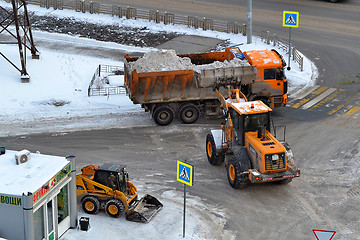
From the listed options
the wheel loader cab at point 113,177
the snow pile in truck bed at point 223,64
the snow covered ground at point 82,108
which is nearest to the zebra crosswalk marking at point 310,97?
the snow covered ground at point 82,108

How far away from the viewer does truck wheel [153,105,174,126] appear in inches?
1129

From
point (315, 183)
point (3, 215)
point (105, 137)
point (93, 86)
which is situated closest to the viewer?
point (3, 215)

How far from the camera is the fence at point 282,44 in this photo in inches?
1435

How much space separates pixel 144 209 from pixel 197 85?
8.54 metres

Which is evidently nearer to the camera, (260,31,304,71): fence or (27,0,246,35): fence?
(260,31,304,71): fence

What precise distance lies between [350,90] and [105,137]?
1384 centimetres

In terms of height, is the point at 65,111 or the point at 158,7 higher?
the point at 158,7

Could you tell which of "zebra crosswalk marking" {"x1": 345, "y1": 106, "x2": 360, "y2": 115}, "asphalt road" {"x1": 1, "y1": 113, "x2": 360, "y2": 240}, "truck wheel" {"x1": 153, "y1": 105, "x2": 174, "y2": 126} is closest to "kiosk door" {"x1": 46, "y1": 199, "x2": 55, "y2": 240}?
"asphalt road" {"x1": 1, "y1": 113, "x2": 360, "y2": 240}

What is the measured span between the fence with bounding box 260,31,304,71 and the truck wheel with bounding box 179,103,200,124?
964cm

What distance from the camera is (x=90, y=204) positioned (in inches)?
816

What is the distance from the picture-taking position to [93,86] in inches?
1296

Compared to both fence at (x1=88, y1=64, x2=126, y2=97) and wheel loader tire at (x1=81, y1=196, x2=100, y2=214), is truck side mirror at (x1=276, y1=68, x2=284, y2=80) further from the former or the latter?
wheel loader tire at (x1=81, y1=196, x2=100, y2=214)

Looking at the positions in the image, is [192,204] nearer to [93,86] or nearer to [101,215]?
[101,215]

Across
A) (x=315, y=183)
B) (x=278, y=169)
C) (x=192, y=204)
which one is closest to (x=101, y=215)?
(x=192, y=204)
